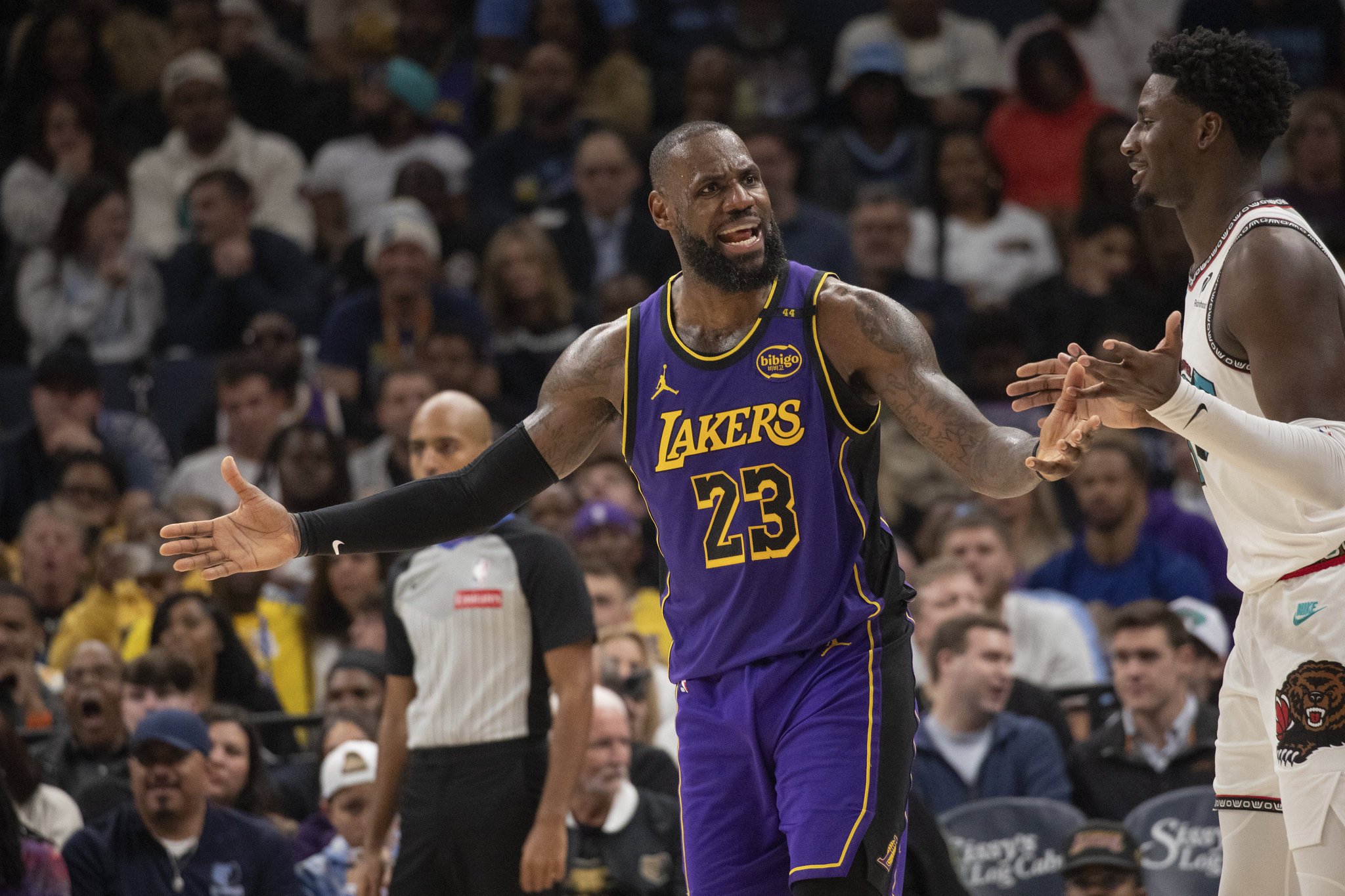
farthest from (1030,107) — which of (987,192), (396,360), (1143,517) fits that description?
(396,360)

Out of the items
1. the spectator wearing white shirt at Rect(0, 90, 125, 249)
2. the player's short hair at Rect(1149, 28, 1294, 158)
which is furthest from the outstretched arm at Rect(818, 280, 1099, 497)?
the spectator wearing white shirt at Rect(0, 90, 125, 249)

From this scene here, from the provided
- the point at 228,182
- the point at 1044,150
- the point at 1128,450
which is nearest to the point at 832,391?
the point at 1128,450

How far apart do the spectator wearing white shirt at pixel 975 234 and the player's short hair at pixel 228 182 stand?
4.27 metres

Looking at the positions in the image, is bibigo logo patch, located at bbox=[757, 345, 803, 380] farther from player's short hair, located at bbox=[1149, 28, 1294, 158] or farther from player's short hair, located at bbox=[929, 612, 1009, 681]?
player's short hair, located at bbox=[929, 612, 1009, 681]

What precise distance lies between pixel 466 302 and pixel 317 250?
7.23 ft

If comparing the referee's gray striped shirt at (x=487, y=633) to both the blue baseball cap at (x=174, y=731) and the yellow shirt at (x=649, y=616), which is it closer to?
the blue baseball cap at (x=174, y=731)

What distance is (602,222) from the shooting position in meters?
11.2

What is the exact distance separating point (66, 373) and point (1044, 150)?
21.2 feet

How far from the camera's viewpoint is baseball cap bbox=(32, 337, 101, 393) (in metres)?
10.0

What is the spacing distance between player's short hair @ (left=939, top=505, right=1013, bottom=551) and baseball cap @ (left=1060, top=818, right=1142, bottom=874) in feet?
7.86

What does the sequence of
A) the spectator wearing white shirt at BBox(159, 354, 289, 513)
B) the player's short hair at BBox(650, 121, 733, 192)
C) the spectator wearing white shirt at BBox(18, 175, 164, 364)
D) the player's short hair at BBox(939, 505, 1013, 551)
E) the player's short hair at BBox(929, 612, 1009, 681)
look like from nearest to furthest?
the player's short hair at BBox(650, 121, 733, 192)
the player's short hair at BBox(929, 612, 1009, 681)
the player's short hair at BBox(939, 505, 1013, 551)
the spectator wearing white shirt at BBox(159, 354, 289, 513)
the spectator wearing white shirt at BBox(18, 175, 164, 364)

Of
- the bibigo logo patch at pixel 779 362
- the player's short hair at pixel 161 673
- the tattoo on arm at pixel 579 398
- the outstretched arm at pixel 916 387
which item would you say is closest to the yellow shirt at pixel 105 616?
the player's short hair at pixel 161 673

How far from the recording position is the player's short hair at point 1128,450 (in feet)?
28.5

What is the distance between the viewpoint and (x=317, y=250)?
11.8m
